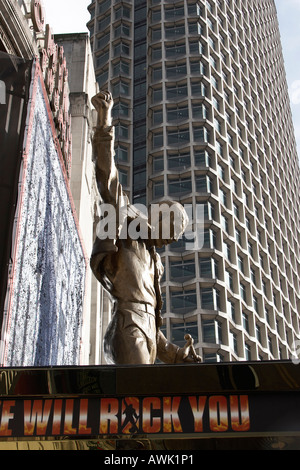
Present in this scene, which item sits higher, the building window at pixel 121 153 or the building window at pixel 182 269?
the building window at pixel 121 153

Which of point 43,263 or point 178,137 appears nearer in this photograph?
point 43,263

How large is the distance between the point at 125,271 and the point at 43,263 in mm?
3959

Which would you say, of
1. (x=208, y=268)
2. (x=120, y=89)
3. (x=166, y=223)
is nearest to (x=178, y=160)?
(x=208, y=268)

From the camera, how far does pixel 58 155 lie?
563 inches

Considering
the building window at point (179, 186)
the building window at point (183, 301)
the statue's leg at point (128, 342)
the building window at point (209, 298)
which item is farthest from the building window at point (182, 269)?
the statue's leg at point (128, 342)

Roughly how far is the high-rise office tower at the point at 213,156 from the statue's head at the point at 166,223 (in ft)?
129

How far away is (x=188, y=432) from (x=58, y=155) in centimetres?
1038

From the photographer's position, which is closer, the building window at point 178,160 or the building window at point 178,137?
the building window at point 178,160

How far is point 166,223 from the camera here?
880cm

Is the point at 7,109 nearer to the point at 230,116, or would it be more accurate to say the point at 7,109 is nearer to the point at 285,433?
the point at 285,433

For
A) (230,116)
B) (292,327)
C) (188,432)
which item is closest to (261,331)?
(292,327)

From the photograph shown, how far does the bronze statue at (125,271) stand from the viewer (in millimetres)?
7895

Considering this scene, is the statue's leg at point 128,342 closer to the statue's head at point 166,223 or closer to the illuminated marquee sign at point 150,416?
the statue's head at point 166,223

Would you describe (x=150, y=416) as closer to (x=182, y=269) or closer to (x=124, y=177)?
(x=182, y=269)
